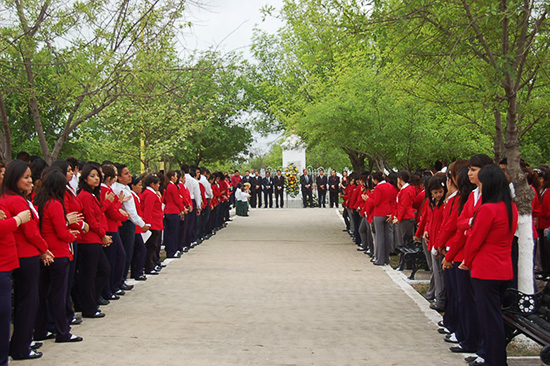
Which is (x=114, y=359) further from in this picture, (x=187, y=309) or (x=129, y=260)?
(x=129, y=260)

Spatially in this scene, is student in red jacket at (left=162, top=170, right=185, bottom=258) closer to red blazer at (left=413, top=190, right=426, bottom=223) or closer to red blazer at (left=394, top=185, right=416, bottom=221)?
red blazer at (left=394, top=185, right=416, bottom=221)

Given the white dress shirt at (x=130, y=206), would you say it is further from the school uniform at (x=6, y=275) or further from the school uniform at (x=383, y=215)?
the school uniform at (x=383, y=215)

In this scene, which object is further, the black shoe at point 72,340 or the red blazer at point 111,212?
the red blazer at point 111,212

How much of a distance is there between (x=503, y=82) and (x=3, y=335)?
7708 millimetres

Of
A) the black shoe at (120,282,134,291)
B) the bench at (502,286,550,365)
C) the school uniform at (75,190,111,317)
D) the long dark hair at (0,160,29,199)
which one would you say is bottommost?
the black shoe at (120,282,134,291)

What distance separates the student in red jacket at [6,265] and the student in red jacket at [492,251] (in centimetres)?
410

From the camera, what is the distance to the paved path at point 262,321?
6816mm

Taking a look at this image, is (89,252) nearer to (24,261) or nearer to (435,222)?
(24,261)

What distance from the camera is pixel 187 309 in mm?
9297

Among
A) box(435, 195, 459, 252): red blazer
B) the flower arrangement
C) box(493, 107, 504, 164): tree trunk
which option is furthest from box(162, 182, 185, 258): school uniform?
the flower arrangement

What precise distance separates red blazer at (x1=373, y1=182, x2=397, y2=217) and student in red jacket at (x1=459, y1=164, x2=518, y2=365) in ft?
25.3

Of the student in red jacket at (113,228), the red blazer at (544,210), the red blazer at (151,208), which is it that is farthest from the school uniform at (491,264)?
the red blazer at (151,208)

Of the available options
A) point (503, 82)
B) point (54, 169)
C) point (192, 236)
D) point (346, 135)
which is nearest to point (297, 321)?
point (54, 169)

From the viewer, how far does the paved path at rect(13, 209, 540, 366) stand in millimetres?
6816
